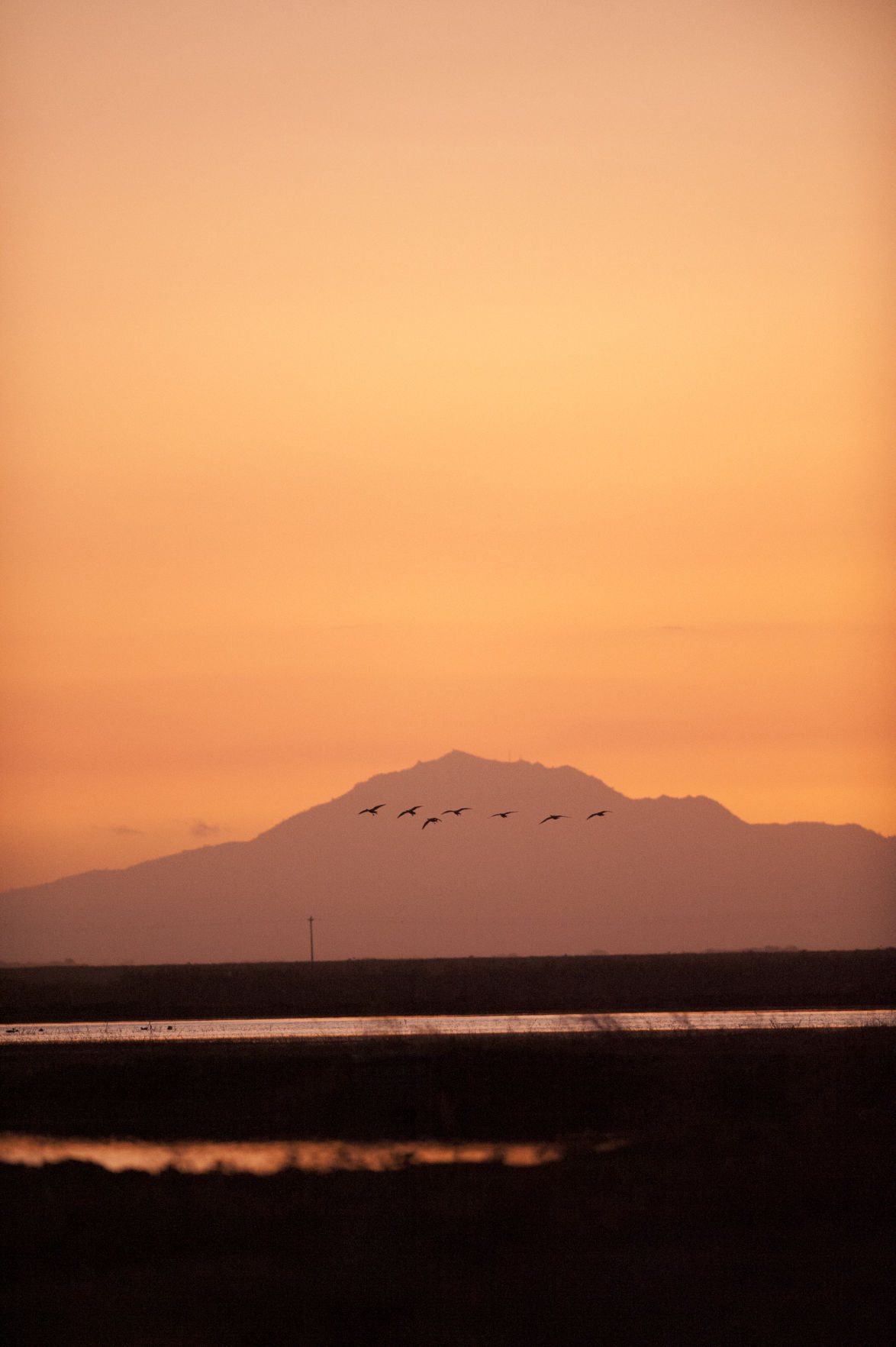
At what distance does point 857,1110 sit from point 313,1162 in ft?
89.6

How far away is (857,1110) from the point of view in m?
71.1

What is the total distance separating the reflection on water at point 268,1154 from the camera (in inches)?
2478

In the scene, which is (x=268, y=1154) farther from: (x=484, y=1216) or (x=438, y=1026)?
(x=438, y=1026)

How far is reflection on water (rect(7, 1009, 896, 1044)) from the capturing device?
108562 mm

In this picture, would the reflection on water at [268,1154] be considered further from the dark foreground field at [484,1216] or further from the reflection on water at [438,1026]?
the reflection on water at [438,1026]

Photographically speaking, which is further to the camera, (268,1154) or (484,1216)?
(268,1154)

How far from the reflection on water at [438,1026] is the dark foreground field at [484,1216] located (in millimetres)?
23257

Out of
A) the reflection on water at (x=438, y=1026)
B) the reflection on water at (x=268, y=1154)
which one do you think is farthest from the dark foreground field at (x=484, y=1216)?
the reflection on water at (x=438, y=1026)

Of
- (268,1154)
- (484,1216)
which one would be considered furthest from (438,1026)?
(484,1216)

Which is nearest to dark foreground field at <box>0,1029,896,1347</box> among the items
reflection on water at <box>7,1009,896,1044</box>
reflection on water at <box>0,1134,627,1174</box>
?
reflection on water at <box>0,1134,627,1174</box>

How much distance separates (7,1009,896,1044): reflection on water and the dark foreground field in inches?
916

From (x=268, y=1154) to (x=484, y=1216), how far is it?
14.8 metres

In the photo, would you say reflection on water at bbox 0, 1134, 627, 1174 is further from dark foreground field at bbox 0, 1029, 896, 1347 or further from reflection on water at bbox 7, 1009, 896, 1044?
reflection on water at bbox 7, 1009, 896, 1044

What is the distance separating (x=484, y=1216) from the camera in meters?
54.6
